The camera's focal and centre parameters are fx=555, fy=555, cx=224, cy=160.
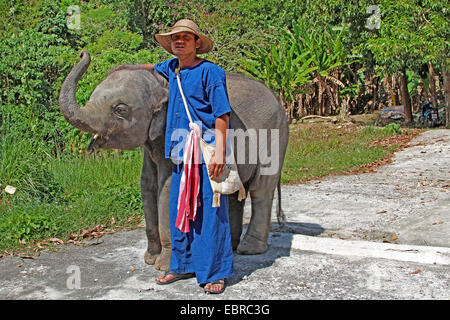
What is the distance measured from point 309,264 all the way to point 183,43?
207 centimetres

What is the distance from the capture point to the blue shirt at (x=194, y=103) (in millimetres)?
4020

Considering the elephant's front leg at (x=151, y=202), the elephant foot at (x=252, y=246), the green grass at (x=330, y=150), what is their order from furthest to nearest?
the green grass at (x=330, y=150), the elephant foot at (x=252, y=246), the elephant's front leg at (x=151, y=202)

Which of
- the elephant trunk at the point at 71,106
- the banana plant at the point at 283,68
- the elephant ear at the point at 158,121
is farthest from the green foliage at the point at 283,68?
the elephant trunk at the point at 71,106

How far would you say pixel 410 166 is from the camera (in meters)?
9.50

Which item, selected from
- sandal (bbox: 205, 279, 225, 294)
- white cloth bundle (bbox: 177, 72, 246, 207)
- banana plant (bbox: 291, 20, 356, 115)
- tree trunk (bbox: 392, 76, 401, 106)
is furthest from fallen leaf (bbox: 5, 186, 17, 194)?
tree trunk (bbox: 392, 76, 401, 106)

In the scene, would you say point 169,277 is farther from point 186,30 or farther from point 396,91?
point 396,91

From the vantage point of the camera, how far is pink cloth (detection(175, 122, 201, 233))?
405 centimetres

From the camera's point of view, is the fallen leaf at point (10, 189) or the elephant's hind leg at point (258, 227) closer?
the elephant's hind leg at point (258, 227)

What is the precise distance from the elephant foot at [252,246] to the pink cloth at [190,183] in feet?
3.26

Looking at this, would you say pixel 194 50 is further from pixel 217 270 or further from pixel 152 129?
pixel 217 270

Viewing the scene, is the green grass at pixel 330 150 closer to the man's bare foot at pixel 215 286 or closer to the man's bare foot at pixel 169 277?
the man's bare foot at pixel 169 277

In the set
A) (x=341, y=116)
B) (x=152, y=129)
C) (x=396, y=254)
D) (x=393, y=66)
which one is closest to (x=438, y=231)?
(x=396, y=254)

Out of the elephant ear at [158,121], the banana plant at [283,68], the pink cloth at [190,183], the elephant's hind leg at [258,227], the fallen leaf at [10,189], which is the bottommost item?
the elephant's hind leg at [258,227]

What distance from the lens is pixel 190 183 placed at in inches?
161
